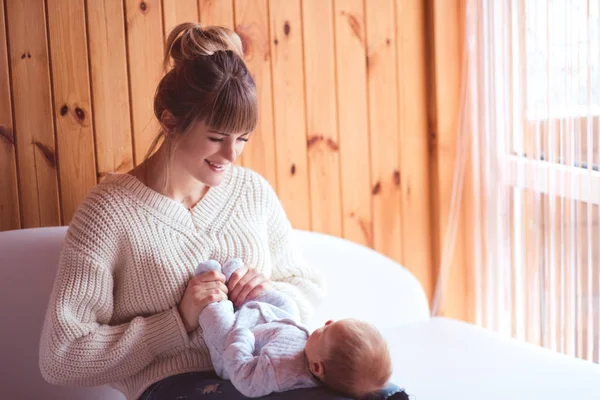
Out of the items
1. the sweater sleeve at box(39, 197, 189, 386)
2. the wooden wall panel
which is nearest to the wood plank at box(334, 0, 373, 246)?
the wooden wall panel

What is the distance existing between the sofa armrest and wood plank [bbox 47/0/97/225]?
618mm

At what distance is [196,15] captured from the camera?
220 cm

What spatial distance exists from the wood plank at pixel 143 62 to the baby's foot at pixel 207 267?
0.50 m

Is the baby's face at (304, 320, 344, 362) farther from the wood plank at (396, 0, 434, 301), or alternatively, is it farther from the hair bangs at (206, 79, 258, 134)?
the wood plank at (396, 0, 434, 301)

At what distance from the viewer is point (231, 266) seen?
179 cm

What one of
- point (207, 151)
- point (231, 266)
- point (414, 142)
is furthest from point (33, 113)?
point (414, 142)

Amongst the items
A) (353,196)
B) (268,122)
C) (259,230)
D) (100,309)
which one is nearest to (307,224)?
(353,196)

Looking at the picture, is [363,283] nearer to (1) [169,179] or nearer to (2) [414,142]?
(2) [414,142]

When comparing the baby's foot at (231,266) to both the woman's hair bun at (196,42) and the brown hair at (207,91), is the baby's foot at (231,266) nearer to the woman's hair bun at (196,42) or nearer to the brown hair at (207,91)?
the brown hair at (207,91)

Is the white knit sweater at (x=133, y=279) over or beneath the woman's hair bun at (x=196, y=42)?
beneath

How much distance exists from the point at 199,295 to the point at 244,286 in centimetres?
10

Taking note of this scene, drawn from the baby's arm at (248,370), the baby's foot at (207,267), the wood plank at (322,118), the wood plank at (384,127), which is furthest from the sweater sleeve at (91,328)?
the wood plank at (384,127)

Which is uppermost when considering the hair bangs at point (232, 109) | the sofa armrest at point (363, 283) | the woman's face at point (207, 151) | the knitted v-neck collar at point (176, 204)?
the hair bangs at point (232, 109)

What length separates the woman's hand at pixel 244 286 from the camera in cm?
175
